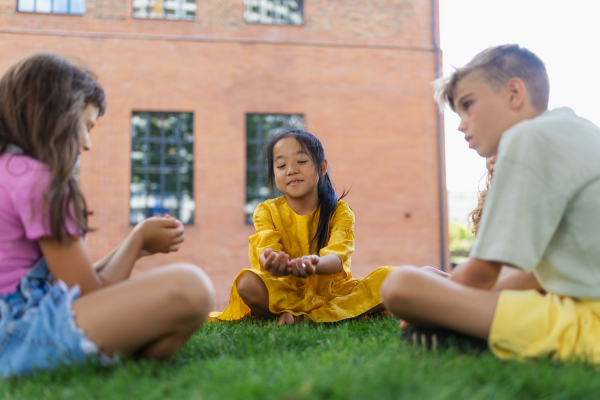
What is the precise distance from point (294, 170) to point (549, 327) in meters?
1.97

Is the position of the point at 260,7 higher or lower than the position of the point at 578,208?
higher

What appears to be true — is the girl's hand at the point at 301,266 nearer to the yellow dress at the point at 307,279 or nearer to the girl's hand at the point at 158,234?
the yellow dress at the point at 307,279

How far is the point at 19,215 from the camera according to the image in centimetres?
169

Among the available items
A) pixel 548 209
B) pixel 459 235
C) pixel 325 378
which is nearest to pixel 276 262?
pixel 325 378

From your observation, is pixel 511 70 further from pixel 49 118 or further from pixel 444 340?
pixel 49 118

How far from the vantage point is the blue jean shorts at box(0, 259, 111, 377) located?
5.34ft

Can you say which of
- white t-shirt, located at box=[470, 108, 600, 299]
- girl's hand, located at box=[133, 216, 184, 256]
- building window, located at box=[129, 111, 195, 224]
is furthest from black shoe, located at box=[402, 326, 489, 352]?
building window, located at box=[129, 111, 195, 224]

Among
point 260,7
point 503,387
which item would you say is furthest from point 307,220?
point 260,7

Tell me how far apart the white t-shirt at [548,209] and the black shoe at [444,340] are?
343 millimetres

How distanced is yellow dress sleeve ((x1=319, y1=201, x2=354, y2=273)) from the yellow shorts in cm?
148

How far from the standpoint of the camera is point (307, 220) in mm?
3426

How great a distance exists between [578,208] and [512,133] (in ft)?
1.14

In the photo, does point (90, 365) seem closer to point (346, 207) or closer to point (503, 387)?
point (503, 387)

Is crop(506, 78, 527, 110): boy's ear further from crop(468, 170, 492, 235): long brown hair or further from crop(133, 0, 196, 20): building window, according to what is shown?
crop(133, 0, 196, 20): building window
